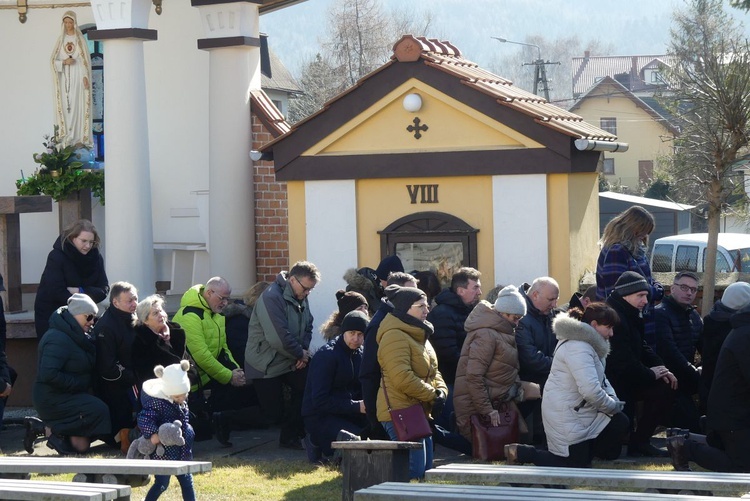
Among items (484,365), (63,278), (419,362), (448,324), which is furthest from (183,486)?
(63,278)

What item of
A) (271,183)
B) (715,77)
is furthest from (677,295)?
(271,183)

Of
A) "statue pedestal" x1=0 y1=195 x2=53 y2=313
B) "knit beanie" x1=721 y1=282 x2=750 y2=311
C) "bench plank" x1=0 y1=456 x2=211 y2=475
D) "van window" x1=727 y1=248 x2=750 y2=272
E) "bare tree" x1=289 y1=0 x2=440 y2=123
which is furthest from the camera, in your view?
"bare tree" x1=289 y1=0 x2=440 y2=123

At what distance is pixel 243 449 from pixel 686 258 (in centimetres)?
1791

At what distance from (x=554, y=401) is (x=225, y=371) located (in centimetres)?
342

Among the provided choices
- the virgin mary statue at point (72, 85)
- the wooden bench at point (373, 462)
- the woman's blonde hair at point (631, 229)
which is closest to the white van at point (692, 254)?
the virgin mary statue at point (72, 85)

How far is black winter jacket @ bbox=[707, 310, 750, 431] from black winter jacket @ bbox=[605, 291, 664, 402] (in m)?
1.46

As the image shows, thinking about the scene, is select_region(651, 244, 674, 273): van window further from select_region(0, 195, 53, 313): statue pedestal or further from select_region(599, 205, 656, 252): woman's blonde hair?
select_region(599, 205, 656, 252): woman's blonde hair

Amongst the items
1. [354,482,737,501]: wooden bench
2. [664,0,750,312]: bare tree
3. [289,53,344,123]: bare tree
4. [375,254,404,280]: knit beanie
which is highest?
[289,53,344,123]: bare tree

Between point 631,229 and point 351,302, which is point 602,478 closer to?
point 351,302

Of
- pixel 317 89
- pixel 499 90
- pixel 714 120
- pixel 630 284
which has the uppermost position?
pixel 317 89

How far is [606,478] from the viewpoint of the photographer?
728 cm

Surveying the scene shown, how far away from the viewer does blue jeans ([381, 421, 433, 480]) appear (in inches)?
349

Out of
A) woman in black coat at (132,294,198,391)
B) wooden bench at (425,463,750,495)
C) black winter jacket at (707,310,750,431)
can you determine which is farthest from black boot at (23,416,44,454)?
black winter jacket at (707,310,750,431)

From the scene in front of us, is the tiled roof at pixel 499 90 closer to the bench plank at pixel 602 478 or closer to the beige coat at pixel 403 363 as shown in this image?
the beige coat at pixel 403 363
